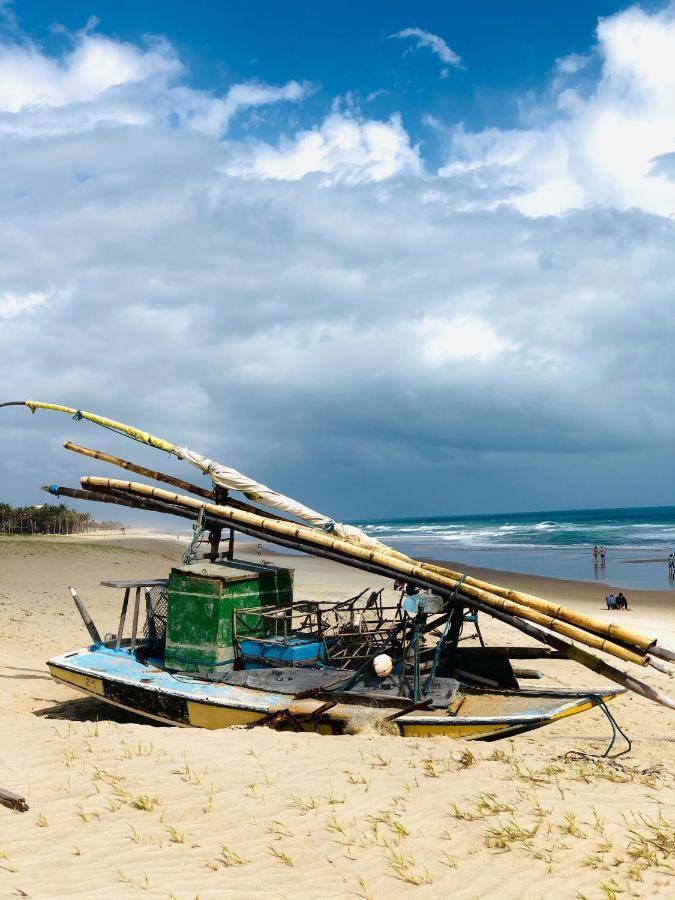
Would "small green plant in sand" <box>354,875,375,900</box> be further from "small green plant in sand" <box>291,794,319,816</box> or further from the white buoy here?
the white buoy

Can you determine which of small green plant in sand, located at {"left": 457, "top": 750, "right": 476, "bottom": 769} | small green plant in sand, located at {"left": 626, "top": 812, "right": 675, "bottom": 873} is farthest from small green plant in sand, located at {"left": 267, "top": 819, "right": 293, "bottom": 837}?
small green plant in sand, located at {"left": 626, "top": 812, "right": 675, "bottom": 873}

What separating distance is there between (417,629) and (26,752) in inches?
206

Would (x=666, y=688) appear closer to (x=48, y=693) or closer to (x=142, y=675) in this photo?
(x=142, y=675)

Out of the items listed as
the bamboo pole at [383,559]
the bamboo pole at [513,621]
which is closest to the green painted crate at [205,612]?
the bamboo pole at [513,621]

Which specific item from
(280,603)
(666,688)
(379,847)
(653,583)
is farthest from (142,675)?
(653,583)

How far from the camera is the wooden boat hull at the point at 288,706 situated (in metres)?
9.20

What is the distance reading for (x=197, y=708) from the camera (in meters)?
10.3

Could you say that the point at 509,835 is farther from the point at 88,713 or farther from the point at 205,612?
the point at 88,713

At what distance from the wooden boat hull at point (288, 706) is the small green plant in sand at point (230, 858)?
388cm

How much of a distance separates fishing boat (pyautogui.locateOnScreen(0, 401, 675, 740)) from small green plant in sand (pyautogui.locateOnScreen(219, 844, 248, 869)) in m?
3.89

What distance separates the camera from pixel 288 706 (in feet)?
32.9

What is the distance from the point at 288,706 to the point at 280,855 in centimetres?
427

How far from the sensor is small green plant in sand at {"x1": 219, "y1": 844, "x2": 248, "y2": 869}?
5691mm

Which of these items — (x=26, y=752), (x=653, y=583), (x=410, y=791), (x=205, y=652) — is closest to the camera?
(x=410, y=791)
